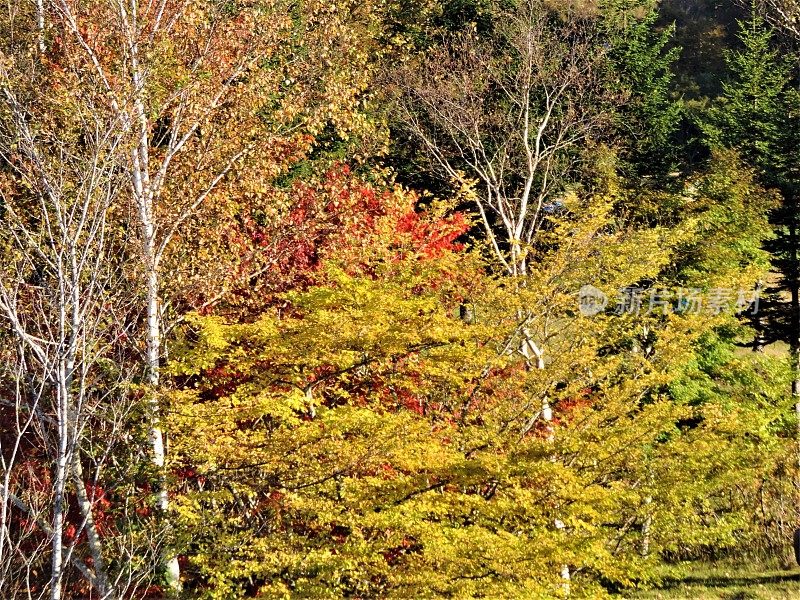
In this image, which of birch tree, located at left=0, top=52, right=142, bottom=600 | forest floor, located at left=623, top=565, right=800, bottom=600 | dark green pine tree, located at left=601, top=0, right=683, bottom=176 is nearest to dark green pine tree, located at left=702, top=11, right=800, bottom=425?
dark green pine tree, located at left=601, top=0, right=683, bottom=176

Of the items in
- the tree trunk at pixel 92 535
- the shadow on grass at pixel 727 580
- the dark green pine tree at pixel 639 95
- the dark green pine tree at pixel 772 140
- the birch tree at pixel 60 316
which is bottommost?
the shadow on grass at pixel 727 580

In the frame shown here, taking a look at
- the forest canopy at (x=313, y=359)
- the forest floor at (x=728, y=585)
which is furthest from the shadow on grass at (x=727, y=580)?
the forest canopy at (x=313, y=359)

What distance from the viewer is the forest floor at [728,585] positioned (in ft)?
63.3

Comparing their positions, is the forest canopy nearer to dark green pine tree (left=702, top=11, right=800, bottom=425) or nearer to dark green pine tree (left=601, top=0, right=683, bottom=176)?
dark green pine tree (left=702, top=11, right=800, bottom=425)

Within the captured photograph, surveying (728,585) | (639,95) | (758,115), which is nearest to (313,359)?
(728,585)

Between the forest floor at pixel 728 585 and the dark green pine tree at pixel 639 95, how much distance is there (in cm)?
1436

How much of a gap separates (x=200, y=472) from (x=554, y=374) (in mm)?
5629

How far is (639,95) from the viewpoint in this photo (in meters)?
31.6

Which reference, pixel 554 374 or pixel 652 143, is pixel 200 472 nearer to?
pixel 554 374

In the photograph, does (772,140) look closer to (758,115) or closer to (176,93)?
(758,115)

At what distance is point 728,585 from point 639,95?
18133 mm

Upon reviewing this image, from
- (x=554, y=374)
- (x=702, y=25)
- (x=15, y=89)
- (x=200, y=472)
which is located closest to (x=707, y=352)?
(x=554, y=374)

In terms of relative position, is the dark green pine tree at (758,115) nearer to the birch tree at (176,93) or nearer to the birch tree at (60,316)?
the birch tree at (176,93)

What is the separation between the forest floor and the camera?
1930 cm
